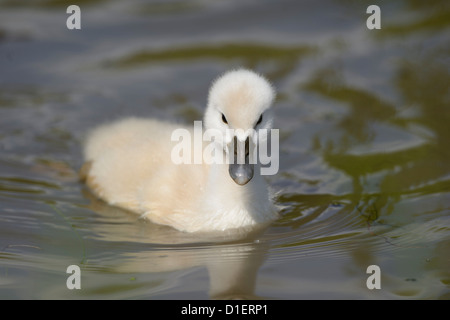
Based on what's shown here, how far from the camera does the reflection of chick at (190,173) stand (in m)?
3.77

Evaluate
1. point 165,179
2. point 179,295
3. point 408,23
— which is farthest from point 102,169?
point 408,23

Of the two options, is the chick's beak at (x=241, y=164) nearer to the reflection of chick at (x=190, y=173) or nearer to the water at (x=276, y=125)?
the reflection of chick at (x=190, y=173)

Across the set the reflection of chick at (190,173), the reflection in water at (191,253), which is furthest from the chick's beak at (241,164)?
the reflection in water at (191,253)

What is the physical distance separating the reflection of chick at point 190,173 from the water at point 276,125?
0.12 m

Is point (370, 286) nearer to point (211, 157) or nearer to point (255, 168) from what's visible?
point (255, 168)

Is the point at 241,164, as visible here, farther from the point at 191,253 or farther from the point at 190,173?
the point at 190,173

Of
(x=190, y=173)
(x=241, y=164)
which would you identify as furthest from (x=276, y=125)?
(x=241, y=164)

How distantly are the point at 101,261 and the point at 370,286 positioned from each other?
1.40 m

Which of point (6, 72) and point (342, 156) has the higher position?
point (6, 72)

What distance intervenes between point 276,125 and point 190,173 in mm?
1635

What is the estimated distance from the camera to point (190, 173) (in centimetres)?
433

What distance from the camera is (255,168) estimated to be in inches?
159

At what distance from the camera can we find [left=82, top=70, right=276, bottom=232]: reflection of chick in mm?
3766

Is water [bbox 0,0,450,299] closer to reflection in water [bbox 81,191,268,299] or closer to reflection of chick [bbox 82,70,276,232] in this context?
reflection in water [bbox 81,191,268,299]
